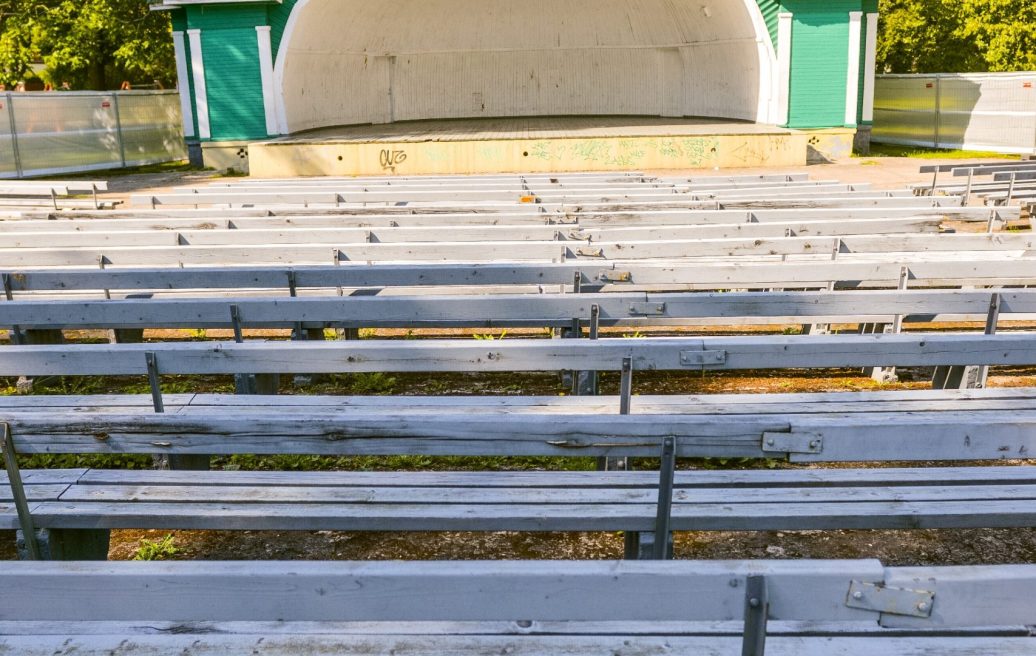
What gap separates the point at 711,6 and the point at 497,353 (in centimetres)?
2284

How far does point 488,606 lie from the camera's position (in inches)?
80.7

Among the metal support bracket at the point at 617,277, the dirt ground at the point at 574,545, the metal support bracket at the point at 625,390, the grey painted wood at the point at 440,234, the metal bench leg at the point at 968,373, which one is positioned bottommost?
the dirt ground at the point at 574,545

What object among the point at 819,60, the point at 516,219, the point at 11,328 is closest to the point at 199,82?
the point at 819,60

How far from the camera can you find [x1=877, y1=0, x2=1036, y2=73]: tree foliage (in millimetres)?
24703

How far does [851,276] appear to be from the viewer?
5969 mm

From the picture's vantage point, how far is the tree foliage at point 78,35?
80.4 ft

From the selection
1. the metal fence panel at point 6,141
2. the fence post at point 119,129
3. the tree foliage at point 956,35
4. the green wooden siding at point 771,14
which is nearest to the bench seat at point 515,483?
the metal fence panel at point 6,141

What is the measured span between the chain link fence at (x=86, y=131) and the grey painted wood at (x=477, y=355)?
19.4 metres

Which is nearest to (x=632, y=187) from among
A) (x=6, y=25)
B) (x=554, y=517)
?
(x=554, y=517)

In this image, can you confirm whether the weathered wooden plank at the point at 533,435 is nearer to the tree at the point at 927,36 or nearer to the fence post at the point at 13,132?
the fence post at the point at 13,132

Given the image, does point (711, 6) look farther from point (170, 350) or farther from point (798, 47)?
point (170, 350)

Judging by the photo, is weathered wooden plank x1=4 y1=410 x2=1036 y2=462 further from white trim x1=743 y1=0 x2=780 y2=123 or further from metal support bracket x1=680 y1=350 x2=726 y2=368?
white trim x1=743 y1=0 x2=780 y2=123

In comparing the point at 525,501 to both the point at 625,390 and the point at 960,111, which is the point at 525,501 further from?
the point at 960,111

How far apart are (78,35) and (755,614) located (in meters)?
27.6
